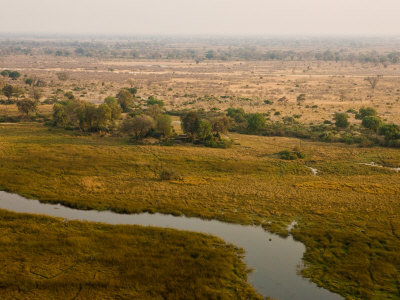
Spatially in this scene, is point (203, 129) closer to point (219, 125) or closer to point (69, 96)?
point (219, 125)

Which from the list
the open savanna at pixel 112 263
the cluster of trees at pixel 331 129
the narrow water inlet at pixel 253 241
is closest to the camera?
the open savanna at pixel 112 263

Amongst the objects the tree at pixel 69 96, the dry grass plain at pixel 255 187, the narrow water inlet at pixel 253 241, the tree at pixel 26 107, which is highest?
the tree at pixel 26 107

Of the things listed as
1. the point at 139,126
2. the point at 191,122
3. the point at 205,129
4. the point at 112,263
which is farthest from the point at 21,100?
the point at 112,263

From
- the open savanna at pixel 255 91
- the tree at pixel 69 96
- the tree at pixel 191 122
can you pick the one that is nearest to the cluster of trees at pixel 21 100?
the tree at pixel 69 96

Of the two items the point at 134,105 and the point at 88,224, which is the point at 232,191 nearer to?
the point at 88,224

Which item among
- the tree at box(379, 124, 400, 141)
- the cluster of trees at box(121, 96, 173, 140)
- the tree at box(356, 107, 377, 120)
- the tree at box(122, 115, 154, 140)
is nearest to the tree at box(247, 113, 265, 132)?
the cluster of trees at box(121, 96, 173, 140)

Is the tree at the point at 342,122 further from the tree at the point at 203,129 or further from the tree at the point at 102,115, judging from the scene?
the tree at the point at 102,115
